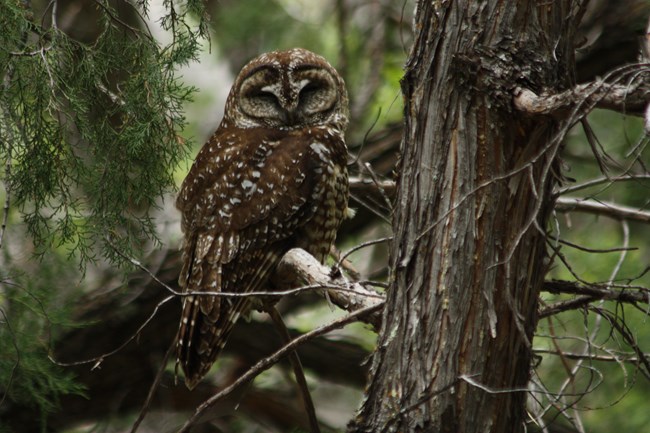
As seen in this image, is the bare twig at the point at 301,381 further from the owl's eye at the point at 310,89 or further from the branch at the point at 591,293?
the owl's eye at the point at 310,89

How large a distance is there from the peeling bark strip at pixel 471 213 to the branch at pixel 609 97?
182 millimetres

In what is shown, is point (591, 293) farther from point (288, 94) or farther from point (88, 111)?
point (288, 94)

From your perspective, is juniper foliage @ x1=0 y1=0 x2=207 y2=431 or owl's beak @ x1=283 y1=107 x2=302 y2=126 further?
owl's beak @ x1=283 y1=107 x2=302 y2=126

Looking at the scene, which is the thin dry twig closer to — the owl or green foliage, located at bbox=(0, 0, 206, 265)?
green foliage, located at bbox=(0, 0, 206, 265)

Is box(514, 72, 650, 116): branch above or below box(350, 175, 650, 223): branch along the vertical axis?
below

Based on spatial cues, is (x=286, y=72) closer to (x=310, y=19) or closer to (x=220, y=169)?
(x=220, y=169)

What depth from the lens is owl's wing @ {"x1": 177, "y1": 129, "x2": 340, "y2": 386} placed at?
12.4 ft

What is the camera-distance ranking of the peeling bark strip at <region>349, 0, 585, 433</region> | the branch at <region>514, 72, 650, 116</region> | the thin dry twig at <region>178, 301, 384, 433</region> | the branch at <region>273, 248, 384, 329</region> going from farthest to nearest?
1. the branch at <region>273, 248, 384, 329</region>
2. the thin dry twig at <region>178, 301, 384, 433</region>
3. the peeling bark strip at <region>349, 0, 585, 433</region>
4. the branch at <region>514, 72, 650, 116</region>

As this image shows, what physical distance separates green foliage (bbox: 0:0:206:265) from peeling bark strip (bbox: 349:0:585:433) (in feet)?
3.04

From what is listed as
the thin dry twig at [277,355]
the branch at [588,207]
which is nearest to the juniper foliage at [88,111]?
the thin dry twig at [277,355]

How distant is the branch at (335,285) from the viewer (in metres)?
2.72

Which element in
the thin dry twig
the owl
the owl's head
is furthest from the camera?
the owl's head

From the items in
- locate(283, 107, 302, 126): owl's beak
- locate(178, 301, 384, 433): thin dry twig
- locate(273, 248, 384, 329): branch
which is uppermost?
locate(283, 107, 302, 126): owl's beak

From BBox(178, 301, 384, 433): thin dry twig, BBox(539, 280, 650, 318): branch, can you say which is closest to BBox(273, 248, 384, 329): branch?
BBox(178, 301, 384, 433): thin dry twig
